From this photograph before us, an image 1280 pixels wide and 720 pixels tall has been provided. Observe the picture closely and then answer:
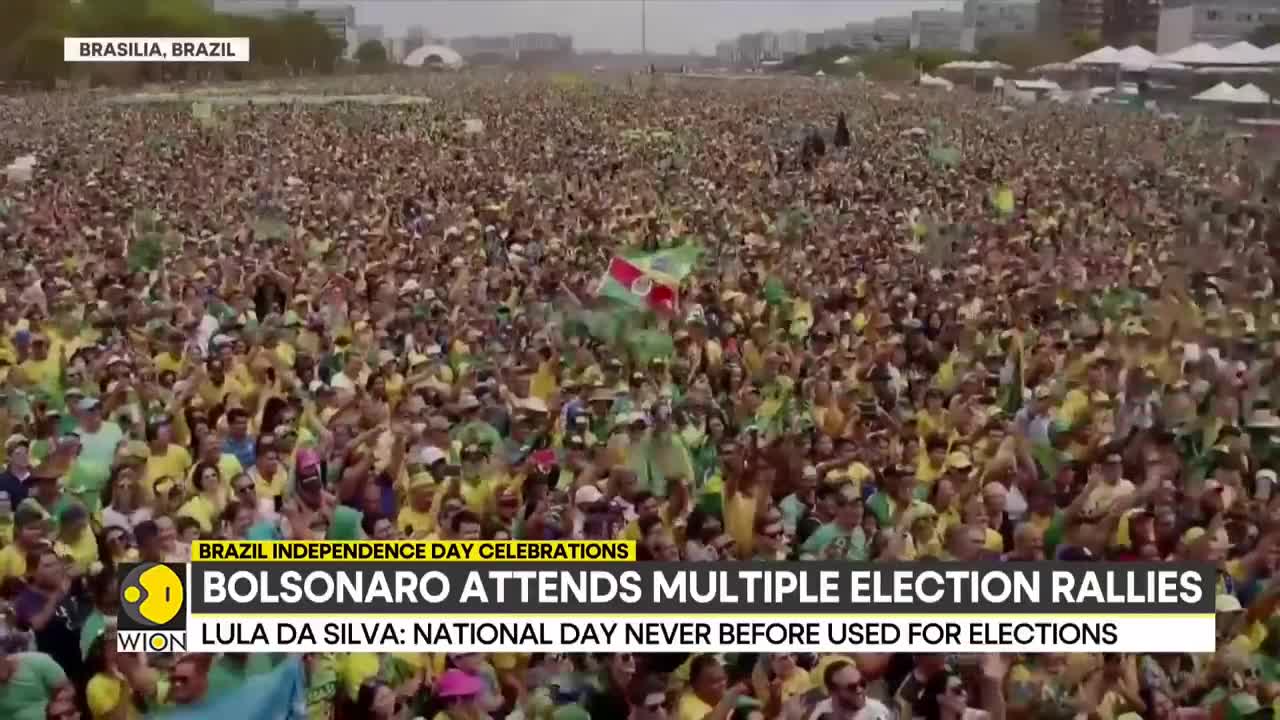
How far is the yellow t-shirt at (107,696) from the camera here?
3.98 metres

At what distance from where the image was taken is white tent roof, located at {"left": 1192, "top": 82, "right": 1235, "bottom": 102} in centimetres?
663

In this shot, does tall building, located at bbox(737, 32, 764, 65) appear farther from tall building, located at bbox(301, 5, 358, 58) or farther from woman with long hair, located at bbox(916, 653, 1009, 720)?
woman with long hair, located at bbox(916, 653, 1009, 720)

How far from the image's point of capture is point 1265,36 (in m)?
6.35

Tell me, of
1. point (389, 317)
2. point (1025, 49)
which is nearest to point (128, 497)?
point (389, 317)

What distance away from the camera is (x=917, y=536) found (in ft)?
15.3

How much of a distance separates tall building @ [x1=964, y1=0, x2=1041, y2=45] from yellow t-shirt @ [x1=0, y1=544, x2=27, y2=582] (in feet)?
15.9

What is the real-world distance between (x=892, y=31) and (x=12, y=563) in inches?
182

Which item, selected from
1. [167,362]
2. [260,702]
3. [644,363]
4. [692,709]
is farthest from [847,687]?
[167,362]

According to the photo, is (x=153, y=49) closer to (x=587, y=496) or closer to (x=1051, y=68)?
(x=587, y=496)

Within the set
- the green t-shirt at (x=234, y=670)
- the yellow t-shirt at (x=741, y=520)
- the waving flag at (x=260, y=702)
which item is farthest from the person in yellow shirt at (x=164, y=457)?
the yellow t-shirt at (x=741, y=520)

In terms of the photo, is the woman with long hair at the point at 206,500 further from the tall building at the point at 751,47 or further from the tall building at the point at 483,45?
the tall building at the point at 751,47

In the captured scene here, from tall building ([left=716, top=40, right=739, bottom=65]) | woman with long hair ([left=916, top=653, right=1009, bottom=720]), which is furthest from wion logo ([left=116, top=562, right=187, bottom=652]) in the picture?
tall building ([left=716, top=40, right=739, bottom=65])

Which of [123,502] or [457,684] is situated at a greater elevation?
[123,502]

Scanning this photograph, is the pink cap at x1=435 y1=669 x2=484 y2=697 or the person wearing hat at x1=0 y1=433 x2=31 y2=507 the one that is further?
the person wearing hat at x1=0 y1=433 x2=31 y2=507
